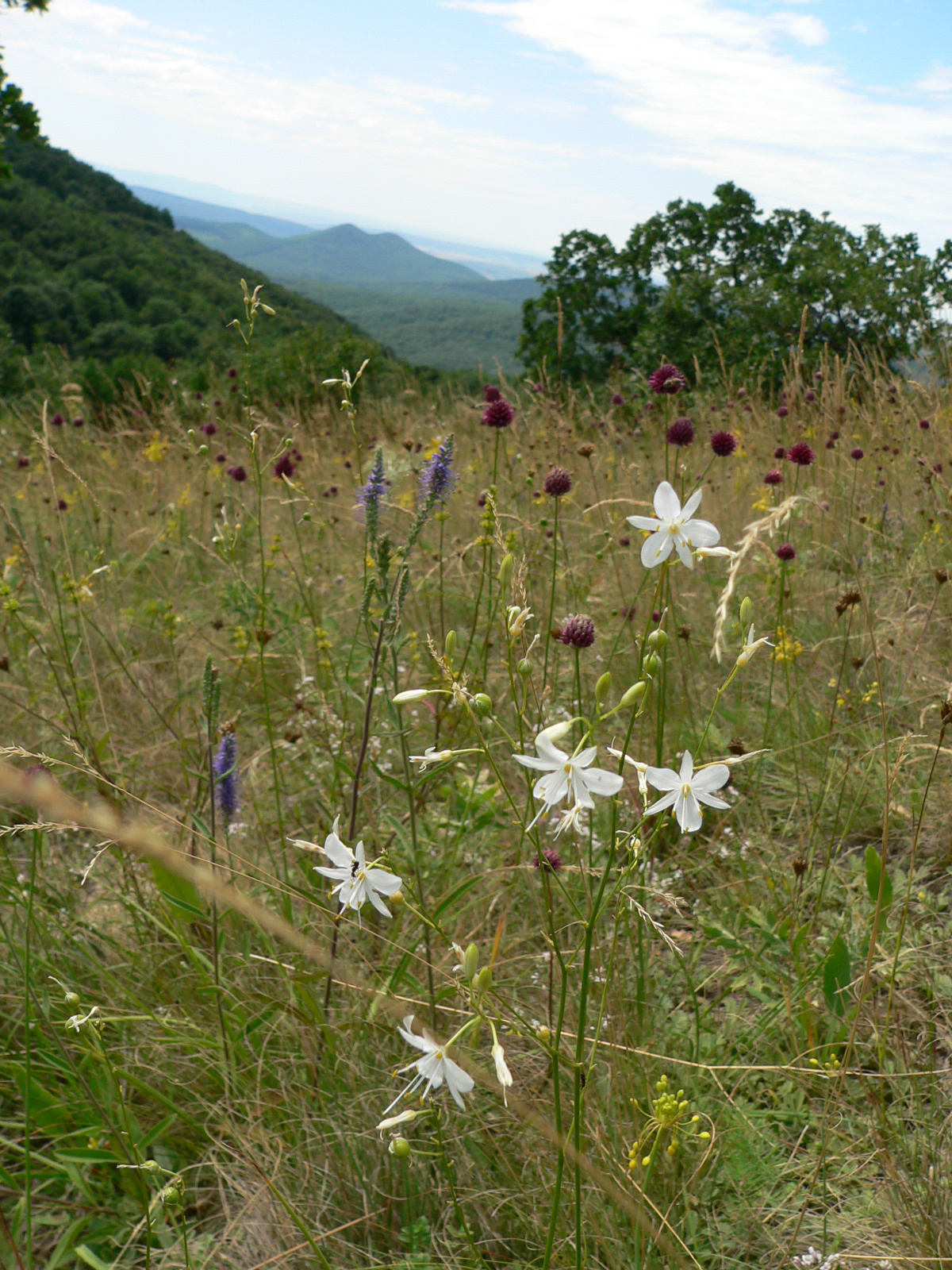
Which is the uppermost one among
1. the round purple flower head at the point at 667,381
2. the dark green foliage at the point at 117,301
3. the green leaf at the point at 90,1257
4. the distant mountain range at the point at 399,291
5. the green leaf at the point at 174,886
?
the distant mountain range at the point at 399,291

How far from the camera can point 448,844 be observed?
1994mm

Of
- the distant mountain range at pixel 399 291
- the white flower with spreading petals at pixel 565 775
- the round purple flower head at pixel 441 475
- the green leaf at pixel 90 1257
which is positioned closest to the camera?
the white flower with spreading petals at pixel 565 775

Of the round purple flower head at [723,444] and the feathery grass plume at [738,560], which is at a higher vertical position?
the round purple flower head at [723,444]

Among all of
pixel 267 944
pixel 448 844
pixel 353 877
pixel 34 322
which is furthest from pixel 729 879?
pixel 34 322

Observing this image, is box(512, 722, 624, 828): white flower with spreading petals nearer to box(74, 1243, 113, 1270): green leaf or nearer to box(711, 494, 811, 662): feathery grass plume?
box(711, 494, 811, 662): feathery grass plume

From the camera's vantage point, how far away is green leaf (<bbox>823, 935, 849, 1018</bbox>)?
1487 mm

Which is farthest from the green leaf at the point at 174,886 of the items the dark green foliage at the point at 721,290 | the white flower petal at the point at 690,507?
the dark green foliage at the point at 721,290

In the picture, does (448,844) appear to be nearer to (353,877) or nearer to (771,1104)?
(771,1104)

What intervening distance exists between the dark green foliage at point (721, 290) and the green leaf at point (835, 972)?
8.63 metres

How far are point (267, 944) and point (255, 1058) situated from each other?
0.70 feet

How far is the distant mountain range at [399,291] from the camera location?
2239 inches

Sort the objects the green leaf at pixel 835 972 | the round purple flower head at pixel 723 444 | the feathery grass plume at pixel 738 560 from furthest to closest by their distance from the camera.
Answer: the round purple flower head at pixel 723 444 → the green leaf at pixel 835 972 → the feathery grass plume at pixel 738 560

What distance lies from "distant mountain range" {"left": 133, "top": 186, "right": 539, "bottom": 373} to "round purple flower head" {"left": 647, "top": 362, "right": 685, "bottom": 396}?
340cm

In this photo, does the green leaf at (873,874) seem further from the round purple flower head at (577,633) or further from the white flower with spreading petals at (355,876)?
the white flower with spreading petals at (355,876)
